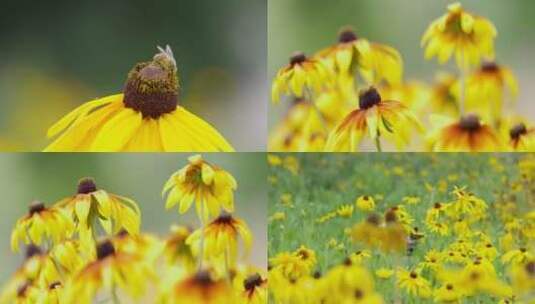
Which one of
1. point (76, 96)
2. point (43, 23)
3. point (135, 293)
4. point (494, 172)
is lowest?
point (135, 293)

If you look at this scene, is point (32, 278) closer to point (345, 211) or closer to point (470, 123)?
point (345, 211)

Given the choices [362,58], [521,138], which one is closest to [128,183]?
[362,58]

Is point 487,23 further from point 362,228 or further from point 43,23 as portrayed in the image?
point 43,23

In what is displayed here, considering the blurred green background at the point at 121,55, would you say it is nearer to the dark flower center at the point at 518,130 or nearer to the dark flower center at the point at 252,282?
the dark flower center at the point at 252,282

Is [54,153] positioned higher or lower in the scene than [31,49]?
lower

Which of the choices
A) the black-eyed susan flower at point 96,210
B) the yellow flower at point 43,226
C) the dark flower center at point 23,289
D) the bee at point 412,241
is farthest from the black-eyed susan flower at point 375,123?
the dark flower center at point 23,289

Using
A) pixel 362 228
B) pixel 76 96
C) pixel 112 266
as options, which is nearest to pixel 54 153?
pixel 76 96

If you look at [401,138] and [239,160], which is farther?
[239,160]
